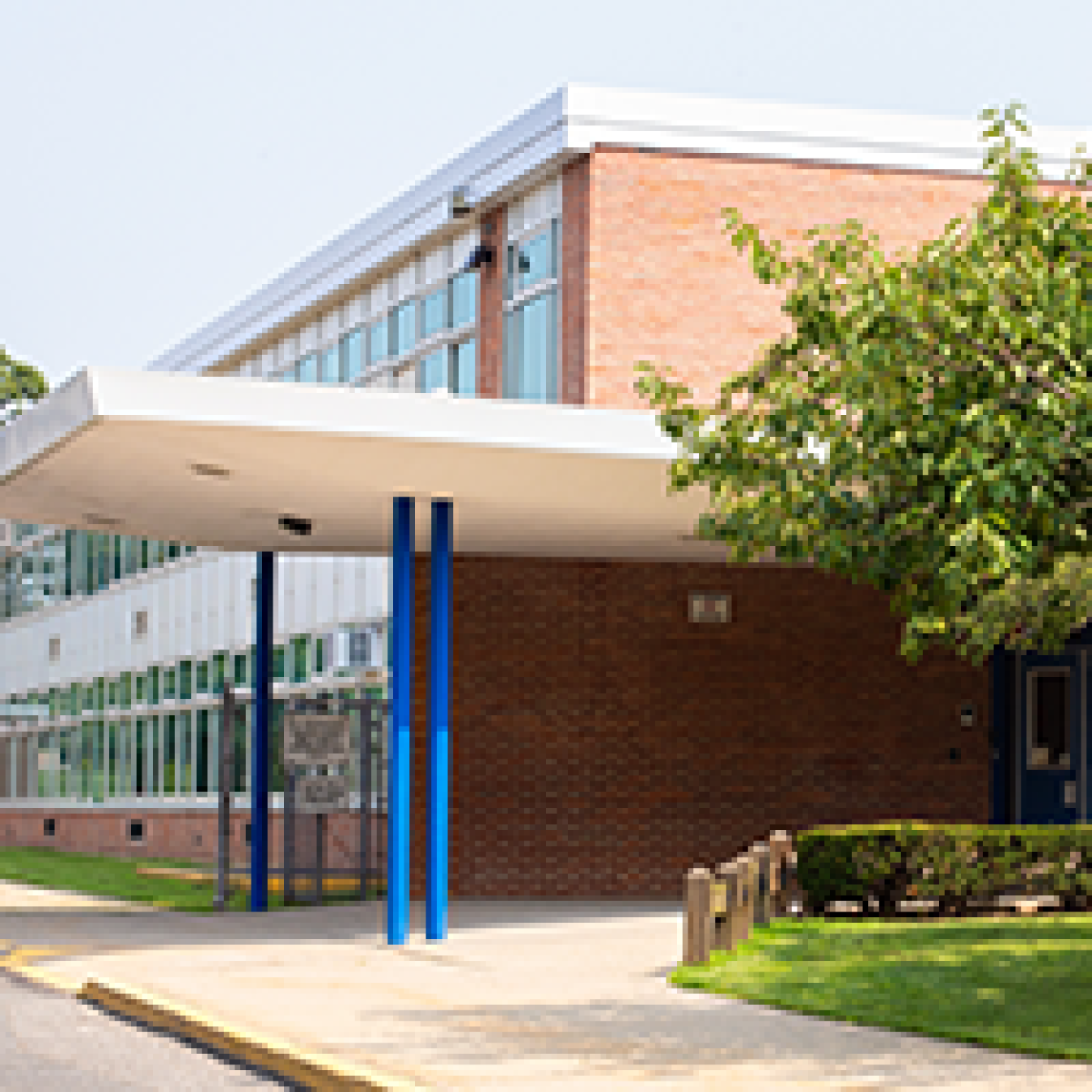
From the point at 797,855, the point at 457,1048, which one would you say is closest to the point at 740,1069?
the point at 457,1048

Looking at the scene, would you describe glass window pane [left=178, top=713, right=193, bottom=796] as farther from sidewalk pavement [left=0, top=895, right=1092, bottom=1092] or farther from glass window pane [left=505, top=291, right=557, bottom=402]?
sidewalk pavement [left=0, top=895, right=1092, bottom=1092]

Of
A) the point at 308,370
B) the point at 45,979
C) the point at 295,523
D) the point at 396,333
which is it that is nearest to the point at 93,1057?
the point at 45,979

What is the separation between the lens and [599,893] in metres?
24.2

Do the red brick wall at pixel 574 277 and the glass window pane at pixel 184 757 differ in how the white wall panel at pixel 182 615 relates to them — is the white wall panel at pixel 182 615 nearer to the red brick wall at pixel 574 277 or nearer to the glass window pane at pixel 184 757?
the glass window pane at pixel 184 757

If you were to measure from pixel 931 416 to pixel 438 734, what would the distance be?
8.60 m

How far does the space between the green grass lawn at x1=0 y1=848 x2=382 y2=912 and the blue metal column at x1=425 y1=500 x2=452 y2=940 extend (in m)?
4.92

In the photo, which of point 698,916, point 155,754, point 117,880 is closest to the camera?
point 698,916

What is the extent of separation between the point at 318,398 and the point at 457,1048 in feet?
19.6

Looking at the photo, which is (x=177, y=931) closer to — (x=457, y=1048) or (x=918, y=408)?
(x=457, y=1048)

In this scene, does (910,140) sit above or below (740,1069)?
above

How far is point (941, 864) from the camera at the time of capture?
1870cm

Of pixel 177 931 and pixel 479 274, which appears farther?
pixel 479 274

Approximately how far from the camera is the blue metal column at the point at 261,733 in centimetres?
2261

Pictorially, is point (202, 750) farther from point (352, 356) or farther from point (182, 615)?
point (352, 356)
